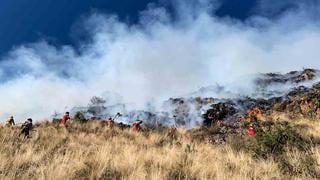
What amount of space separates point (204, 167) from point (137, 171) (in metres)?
1.77

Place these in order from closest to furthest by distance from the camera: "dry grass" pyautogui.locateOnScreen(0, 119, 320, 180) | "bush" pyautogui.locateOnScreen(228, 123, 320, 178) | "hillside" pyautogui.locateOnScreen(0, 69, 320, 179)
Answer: "dry grass" pyautogui.locateOnScreen(0, 119, 320, 180)
"hillside" pyautogui.locateOnScreen(0, 69, 320, 179)
"bush" pyautogui.locateOnScreen(228, 123, 320, 178)

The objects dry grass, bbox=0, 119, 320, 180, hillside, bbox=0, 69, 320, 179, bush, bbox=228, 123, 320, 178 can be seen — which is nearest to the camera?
dry grass, bbox=0, 119, 320, 180

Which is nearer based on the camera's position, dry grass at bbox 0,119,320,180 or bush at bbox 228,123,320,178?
dry grass at bbox 0,119,320,180

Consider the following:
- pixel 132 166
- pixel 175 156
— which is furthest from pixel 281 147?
pixel 132 166

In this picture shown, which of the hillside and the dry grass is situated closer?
the dry grass

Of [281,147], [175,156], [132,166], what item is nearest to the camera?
[132,166]

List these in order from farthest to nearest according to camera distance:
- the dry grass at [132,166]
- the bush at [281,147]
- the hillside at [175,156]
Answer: the bush at [281,147] < the hillside at [175,156] < the dry grass at [132,166]

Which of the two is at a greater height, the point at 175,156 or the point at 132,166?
the point at 175,156

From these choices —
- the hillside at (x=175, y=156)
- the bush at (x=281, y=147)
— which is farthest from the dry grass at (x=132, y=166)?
the bush at (x=281, y=147)

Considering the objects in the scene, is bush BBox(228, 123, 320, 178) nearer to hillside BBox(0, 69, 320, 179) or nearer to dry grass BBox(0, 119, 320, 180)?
hillside BBox(0, 69, 320, 179)

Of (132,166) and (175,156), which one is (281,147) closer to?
(175,156)

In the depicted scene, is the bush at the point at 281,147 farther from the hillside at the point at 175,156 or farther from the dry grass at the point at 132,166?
the dry grass at the point at 132,166

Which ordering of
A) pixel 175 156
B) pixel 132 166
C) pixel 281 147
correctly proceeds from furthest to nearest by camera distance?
pixel 281 147 < pixel 175 156 < pixel 132 166

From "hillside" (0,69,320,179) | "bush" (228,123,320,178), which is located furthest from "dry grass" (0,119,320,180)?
"bush" (228,123,320,178)
